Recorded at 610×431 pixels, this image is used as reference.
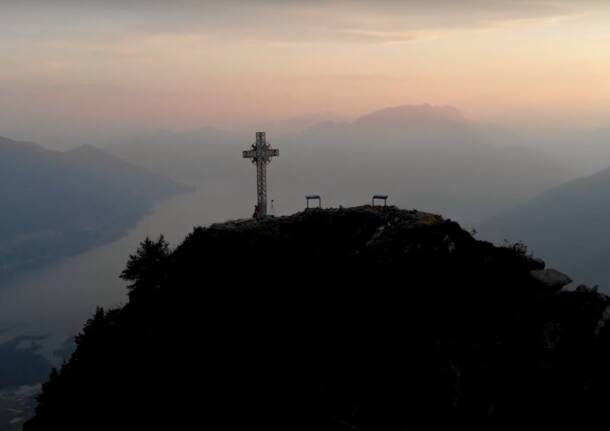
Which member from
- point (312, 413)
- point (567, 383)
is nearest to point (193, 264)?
point (312, 413)

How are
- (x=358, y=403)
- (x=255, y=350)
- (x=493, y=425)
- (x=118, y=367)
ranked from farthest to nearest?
(x=118, y=367) → (x=255, y=350) → (x=358, y=403) → (x=493, y=425)

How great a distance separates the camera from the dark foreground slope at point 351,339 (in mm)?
20797

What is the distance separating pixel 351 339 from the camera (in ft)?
77.4

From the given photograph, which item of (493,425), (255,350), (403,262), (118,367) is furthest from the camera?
(118,367)

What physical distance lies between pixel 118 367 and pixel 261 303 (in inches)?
381

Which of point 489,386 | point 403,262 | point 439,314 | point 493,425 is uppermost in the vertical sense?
point 403,262

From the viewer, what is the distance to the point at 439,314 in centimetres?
2222

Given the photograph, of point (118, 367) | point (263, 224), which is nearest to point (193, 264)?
point (263, 224)

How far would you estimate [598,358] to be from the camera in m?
20.5

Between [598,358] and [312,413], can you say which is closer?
[598,358]

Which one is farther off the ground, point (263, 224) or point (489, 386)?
point (263, 224)

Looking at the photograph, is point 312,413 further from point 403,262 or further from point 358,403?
point 403,262

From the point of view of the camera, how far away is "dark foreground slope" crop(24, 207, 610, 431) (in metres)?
20.8

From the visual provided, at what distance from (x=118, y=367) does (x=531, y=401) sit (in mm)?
21336
